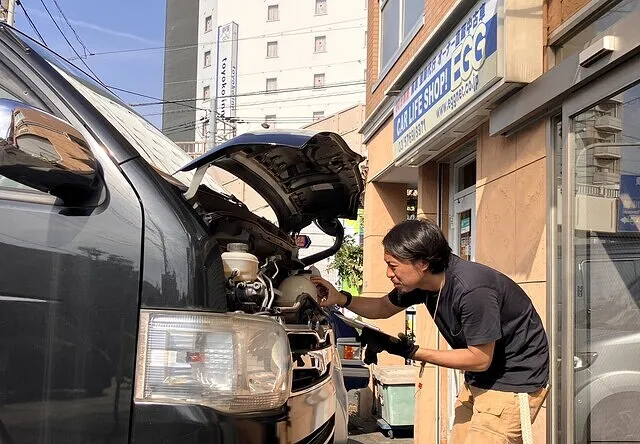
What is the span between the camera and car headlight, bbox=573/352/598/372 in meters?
3.66

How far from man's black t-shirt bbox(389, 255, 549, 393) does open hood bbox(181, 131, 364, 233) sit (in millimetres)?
720

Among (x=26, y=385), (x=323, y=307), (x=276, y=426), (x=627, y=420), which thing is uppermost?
(x=323, y=307)

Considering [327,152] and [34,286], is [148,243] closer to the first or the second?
[34,286]

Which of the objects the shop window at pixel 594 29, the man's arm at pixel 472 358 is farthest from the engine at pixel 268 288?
the shop window at pixel 594 29

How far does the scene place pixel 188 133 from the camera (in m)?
49.3

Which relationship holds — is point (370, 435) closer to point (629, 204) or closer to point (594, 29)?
point (629, 204)

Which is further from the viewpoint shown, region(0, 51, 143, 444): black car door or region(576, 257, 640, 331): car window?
region(576, 257, 640, 331): car window

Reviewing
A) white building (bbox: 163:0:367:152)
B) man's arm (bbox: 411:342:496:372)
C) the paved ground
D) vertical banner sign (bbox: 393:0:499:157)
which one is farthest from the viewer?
white building (bbox: 163:0:367:152)

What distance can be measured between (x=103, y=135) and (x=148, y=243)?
39 cm

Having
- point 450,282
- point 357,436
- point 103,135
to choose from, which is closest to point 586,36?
point 450,282

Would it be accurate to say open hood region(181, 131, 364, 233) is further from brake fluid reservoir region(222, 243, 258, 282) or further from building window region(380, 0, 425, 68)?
building window region(380, 0, 425, 68)

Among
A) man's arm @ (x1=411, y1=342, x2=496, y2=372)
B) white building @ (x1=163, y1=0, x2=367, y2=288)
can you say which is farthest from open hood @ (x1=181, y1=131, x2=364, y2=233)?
white building @ (x1=163, y1=0, x2=367, y2=288)

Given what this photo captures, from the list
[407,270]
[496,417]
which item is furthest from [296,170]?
[496,417]

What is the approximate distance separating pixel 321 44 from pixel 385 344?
4118cm
